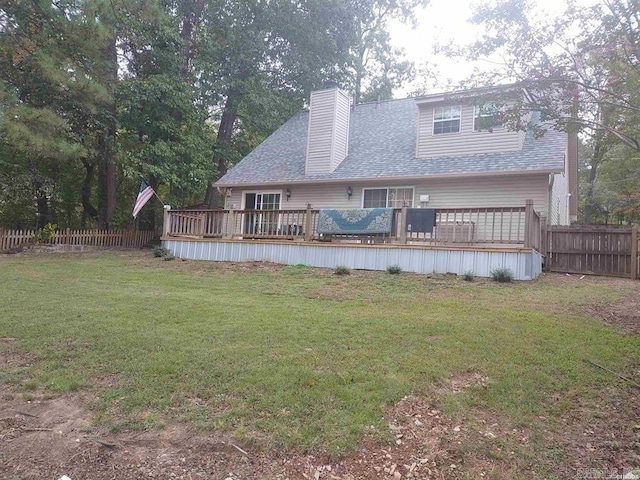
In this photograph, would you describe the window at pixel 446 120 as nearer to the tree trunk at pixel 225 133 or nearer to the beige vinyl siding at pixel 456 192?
the beige vinyl siding at pixel 456 192

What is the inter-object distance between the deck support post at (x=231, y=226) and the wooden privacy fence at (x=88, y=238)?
7.76 metres

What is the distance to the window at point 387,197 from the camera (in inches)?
505

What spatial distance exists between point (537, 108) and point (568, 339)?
319cm

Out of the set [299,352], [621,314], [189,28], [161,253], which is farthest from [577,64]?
[189,28]

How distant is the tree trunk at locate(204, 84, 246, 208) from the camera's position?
20266 mm

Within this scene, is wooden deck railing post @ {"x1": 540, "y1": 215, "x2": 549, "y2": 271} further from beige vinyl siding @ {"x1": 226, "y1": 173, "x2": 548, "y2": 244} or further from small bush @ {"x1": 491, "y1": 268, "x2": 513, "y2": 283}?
small bush @ {"x1": 491, "y1": 268, "x2": 513, "y2": 283}

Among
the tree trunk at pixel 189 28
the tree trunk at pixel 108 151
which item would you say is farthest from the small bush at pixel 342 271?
the tree trunk at pixel 189 28

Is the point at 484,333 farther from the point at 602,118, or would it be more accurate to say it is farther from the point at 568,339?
the point at 602,118

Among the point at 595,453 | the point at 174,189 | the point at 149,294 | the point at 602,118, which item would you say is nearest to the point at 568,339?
the point at 595,453

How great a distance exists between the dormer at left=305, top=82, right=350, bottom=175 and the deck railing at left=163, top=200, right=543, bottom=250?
3.01 metres

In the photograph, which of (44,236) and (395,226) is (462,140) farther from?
(44,236)

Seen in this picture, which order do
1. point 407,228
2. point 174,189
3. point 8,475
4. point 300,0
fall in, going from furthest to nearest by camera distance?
point 300,0 < point 174,189 < point 407,228 < point 8,475

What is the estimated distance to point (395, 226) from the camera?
9969mm

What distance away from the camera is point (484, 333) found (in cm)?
484
